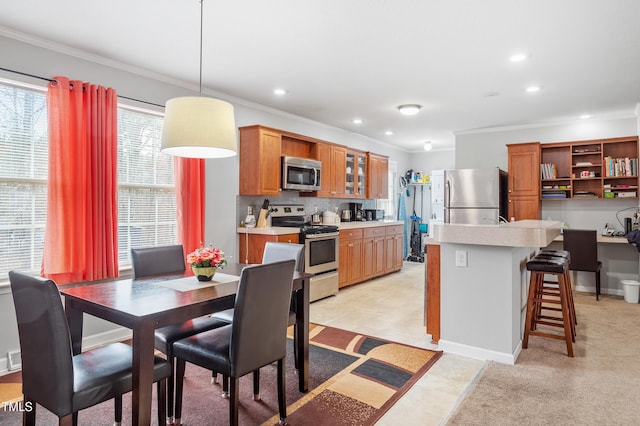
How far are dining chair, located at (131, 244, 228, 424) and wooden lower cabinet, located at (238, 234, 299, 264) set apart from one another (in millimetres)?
1631

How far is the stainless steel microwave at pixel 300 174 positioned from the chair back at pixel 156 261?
7.33ft

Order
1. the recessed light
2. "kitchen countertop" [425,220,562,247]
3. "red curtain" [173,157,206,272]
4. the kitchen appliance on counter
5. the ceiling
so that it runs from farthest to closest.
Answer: the kitchen appliance on counter, "red curtain" [173,157,206,272], the recessed light, "kitchen countertop" [425,220,562,247], the ceiling

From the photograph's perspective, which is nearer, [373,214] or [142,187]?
[142,187]

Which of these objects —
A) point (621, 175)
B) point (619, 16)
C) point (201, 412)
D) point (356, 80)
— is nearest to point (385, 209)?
point (621, 175)

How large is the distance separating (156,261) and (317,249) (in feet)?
8.02

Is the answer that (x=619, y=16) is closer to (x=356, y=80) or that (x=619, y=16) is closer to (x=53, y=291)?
(x=356, y=80)

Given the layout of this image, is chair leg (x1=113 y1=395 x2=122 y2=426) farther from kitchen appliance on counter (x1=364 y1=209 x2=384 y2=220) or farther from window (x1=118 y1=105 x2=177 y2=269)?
kitchen appliance on counter (x1=364 y1=209 x2=384 y2=220)

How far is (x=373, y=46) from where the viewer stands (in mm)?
3322

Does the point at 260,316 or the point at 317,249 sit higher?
the point at 317,249

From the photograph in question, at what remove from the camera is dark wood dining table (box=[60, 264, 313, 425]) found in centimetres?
181

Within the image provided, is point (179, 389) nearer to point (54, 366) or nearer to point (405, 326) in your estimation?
point (54, 366)

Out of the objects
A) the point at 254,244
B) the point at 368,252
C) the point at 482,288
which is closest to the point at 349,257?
the point at 368,252

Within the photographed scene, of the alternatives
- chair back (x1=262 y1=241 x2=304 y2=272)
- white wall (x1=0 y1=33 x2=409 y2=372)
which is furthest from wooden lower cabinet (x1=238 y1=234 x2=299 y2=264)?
chair back (x1=262 y1=241 x2=304 y2=272)

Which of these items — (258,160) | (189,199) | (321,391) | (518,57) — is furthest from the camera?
(258,160)
